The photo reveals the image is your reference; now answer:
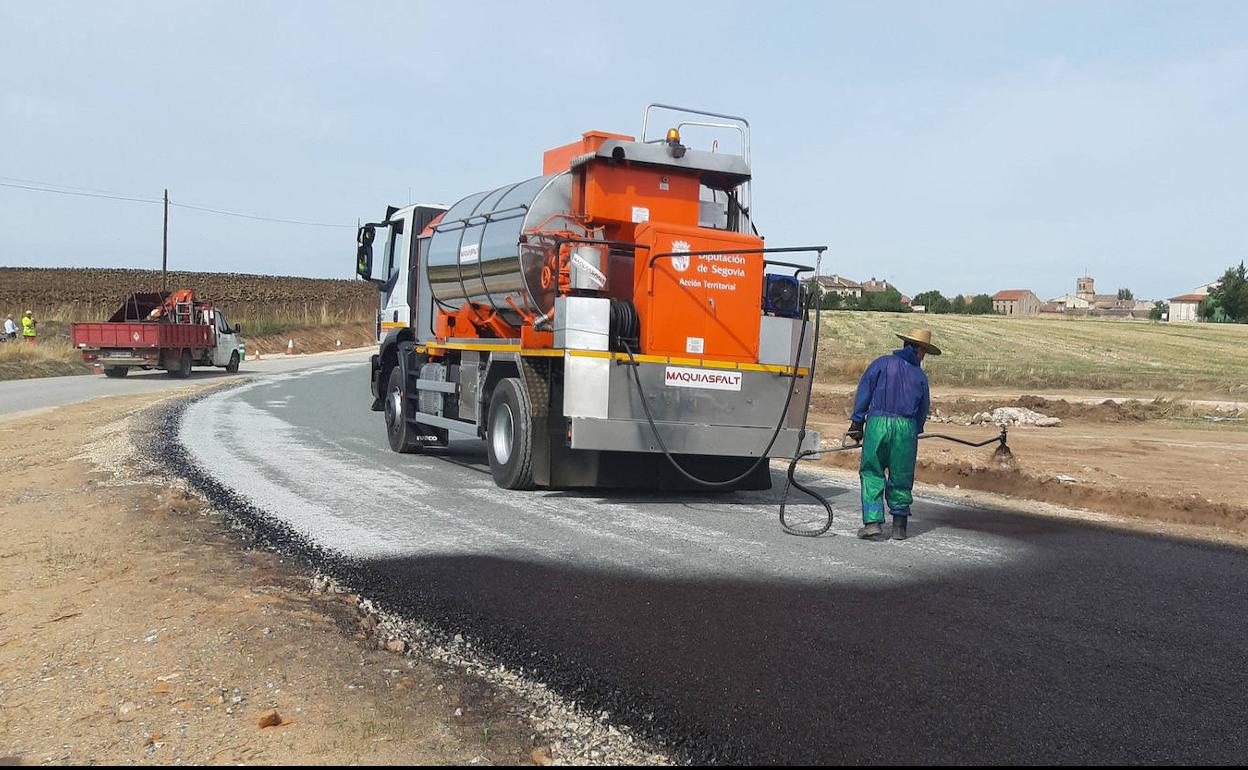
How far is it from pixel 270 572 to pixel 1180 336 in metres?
53.1

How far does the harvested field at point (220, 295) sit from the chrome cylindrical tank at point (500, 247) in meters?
42.2

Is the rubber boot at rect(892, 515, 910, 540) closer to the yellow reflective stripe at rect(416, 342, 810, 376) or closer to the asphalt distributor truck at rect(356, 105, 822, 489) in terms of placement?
the asphalt distributor truck at rect(356, 105, 822, 489)

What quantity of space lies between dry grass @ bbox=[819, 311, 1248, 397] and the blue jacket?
23.9 metres

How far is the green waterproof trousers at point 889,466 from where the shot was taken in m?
7.71

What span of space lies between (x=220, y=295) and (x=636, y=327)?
244 ft

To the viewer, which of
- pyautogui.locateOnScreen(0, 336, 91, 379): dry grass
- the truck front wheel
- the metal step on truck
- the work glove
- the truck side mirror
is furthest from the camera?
pyautogui.locateOnScreen(0, 336, 91, 379): dry grass

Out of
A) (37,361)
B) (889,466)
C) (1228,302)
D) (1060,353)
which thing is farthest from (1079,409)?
(1228,302)

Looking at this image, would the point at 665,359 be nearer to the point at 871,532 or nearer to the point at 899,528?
the point at 871,532

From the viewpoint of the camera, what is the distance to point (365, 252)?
14750mm

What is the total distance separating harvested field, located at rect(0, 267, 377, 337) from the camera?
185ft

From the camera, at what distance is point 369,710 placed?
3904 mm

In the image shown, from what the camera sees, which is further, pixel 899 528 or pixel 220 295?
pixel 220 295

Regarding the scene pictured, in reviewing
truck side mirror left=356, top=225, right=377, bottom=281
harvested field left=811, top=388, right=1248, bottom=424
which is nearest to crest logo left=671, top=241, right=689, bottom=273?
truck side mirror left=356, top=225, right=377, bottom=281

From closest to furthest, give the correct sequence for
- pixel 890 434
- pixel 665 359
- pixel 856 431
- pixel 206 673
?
pixel 206 673
pixel 890 434
pixel 856 431
pixel 665 359
